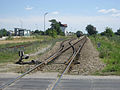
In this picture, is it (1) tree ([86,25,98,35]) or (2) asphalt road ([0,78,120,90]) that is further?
(1) tree ([86,25,98,35])

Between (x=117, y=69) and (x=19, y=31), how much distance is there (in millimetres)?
108544

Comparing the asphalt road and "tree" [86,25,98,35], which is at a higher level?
"tree" [86,25,98,35]

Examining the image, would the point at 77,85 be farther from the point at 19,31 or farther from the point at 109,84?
the point at 19,31

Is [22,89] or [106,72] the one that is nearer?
[22,89]

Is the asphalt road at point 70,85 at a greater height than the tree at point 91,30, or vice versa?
the tree at point 91,30

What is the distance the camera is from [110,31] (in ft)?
296

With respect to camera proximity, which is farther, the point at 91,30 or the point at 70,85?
the point at 91,30

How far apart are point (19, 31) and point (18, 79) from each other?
10954 cm

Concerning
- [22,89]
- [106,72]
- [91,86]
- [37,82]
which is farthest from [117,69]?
[22,89]

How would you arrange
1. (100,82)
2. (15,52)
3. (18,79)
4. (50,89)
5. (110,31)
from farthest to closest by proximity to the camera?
(110,31) < (15,52) < (18,79) < (100,82) < (50,89)

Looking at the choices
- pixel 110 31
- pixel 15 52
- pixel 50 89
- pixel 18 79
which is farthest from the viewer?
pixel 110 31

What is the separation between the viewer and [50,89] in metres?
6.85

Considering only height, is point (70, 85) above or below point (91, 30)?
below

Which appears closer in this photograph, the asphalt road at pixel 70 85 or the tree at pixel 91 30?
the asphalt road at pixel 70 85
